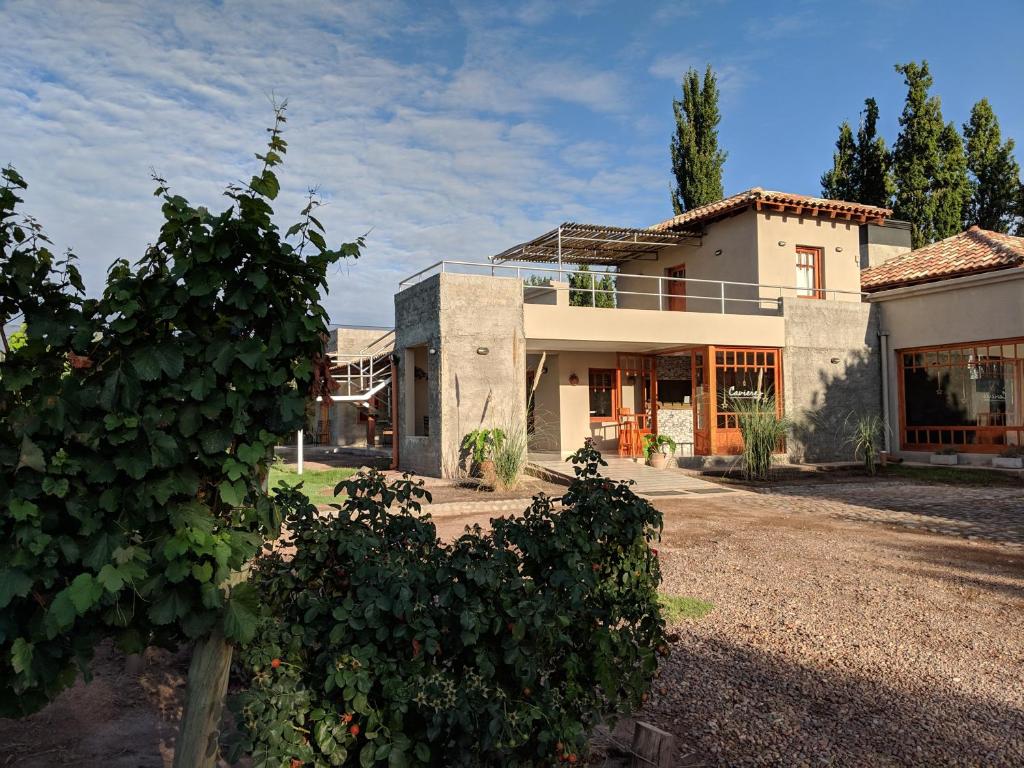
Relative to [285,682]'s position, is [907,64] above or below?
above

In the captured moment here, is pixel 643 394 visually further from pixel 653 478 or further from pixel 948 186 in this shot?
pixel 948 186

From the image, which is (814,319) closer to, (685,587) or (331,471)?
(331,471)

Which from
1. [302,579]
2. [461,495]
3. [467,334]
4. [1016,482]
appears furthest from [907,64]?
[302,579]

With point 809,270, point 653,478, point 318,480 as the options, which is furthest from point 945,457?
point 318,480

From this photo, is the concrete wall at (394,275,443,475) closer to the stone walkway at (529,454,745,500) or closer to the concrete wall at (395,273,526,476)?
the concrete wall at (395,273,526,476)

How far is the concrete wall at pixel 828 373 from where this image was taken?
52.6 ft

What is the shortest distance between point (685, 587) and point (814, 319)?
39.9 feet

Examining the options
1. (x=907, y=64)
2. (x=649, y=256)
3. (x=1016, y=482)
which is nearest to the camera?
(x=1016, y=482)

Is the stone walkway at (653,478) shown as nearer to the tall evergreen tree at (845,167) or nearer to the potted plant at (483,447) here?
the potted plant at (483,447)

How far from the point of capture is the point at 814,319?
16.3m

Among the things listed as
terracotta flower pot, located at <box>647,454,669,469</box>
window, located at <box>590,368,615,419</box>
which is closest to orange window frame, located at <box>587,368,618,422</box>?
window, located at <box>590,368,615,419</box>

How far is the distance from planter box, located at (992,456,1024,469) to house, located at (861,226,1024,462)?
0.55 m

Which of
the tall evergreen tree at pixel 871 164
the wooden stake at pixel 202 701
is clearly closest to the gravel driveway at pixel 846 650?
the wooden stake at pixel 202 701

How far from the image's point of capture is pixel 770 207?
16453mm
